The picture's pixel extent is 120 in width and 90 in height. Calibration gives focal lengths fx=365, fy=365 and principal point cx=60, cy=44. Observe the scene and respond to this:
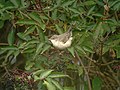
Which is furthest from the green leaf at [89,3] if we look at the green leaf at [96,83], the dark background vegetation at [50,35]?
the green leaf at [96,83]

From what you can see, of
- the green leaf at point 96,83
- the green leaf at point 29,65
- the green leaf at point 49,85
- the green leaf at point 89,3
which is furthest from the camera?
the green leaf at point 96,83

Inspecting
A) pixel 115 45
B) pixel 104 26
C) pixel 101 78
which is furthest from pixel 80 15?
pixel 101 78

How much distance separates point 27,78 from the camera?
4.30ft

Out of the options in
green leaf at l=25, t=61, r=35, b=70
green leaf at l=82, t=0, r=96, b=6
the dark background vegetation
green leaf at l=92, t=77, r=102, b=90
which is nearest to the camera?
the dark background vegetation

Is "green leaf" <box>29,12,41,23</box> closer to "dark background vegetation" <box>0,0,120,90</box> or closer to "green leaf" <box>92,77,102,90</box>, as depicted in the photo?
"dark background vegetation" <box>0,0,120,90</box>

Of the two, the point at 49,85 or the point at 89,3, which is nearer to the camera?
the point at 49,85

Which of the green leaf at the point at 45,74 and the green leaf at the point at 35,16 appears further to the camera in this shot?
the green leaf at the point at 35,16

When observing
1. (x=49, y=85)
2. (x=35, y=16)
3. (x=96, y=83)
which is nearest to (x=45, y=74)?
(x=49, y=85)

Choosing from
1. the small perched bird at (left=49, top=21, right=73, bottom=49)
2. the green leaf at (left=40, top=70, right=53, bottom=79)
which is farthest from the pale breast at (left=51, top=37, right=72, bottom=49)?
the green leaf at (left=40, top=70, right=53, bottom=79)

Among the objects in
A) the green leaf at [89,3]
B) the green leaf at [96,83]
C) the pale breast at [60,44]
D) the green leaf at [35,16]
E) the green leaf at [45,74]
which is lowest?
the green leaf at [96,83]

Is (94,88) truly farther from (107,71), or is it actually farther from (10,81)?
(10,81)

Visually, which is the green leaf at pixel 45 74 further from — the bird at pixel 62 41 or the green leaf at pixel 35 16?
the green leaf at pixel 35 16

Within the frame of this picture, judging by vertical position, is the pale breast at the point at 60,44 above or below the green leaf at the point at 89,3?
below

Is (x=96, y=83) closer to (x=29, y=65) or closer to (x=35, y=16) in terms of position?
(x=29, y=65)
